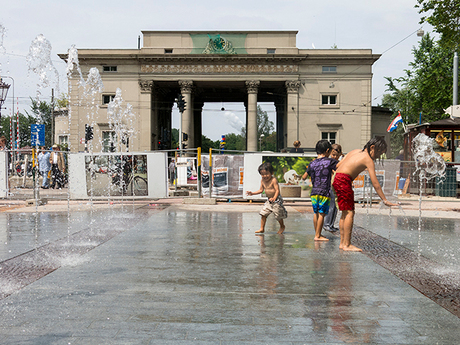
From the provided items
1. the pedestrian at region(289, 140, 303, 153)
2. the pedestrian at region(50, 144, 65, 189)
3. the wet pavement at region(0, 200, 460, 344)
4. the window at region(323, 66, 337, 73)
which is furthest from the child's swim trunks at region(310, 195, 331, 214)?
the window at region(323, 66, 337, 73)

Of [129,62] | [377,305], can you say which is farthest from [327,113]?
[377,305]

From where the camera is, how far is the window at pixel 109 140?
5022 centimetres

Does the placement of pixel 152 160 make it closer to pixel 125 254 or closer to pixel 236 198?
pixel 236 198

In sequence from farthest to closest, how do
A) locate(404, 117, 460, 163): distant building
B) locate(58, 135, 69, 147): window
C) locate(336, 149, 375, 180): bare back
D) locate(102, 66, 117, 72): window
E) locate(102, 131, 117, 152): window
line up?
locate(58, 135, 69, 147): window
locate(102, 131, 117, 152): window
locate(102, 66, 117, 72): window
locate(404, 117, 460, 163): distant building
locate(336, 149, 375, 180): bare back

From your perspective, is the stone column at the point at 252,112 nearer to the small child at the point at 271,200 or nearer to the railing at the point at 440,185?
the railing at the point at 440,185

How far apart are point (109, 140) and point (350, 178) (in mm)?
45233

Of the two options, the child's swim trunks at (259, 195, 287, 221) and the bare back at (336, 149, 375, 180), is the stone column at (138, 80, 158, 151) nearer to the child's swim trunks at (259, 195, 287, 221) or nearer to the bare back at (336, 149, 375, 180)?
the child's swim trunks at (259, 195, 287, 221)

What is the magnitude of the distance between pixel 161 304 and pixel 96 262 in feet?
7.27

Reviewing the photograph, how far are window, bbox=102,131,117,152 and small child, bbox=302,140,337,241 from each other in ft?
141

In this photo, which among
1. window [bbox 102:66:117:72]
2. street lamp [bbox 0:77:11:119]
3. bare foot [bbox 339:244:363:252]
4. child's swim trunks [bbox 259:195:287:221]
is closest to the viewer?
bare foot [bbox 339:244:363:252]

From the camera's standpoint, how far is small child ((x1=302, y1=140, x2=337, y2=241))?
27.9 ft

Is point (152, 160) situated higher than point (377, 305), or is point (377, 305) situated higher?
point (152, 160)

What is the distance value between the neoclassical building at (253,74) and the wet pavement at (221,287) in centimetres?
3998

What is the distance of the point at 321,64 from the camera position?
48625mm
